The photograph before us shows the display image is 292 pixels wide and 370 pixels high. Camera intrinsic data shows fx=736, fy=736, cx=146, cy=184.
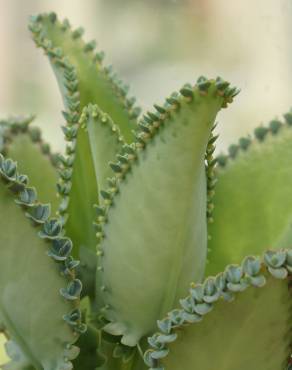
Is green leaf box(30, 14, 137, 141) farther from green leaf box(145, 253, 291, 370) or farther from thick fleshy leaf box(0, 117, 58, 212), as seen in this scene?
green leaf box(145, 253, 291, 370)

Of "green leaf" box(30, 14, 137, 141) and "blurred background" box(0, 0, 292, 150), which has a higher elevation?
"blurred background" box(0, 0, 292, 150)

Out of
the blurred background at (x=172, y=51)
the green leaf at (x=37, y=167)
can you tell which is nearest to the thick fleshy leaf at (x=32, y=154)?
the green leaf at (x=37, y=167)

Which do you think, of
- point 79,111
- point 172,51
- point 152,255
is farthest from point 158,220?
point 172,51

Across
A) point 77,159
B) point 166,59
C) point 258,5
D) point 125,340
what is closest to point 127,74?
point 166,59

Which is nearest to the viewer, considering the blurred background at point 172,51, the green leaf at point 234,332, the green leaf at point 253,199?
the green leaf at point 234,332

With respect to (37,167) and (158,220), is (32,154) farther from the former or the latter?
(158,220)

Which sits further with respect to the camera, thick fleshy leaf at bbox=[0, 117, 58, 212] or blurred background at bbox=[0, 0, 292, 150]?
blurred background at bbox=[0, 0, 292, 150]

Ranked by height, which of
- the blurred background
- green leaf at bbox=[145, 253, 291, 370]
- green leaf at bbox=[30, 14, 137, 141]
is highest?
the blurred background

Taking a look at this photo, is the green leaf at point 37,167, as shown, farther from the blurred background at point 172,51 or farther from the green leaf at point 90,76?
the blurred background at point 172,51

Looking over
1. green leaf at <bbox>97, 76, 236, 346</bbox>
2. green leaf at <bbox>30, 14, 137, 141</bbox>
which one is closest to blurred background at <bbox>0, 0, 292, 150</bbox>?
green leaf at <bbox>30, 14, 137, 141</bbox>
